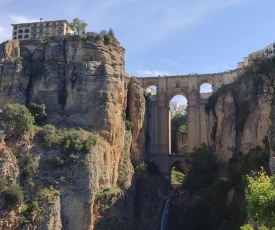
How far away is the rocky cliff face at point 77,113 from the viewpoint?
34750mm

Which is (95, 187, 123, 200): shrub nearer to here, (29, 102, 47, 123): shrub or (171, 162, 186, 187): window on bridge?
(29, 102, 47, 123): shrub

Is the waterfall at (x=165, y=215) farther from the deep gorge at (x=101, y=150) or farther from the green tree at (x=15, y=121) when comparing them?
the green tree at (x=15, y=121)

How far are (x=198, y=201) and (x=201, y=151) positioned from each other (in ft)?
20.2

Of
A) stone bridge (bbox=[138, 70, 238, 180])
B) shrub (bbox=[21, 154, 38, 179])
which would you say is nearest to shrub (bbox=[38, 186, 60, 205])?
shrub (bbox=[21, 154, 38, 179])

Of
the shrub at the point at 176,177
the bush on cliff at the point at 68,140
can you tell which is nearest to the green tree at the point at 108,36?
the bush on cliff at the point at 68,140

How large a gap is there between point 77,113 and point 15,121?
5.84 metres

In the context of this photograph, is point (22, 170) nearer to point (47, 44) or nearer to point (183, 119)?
point (47, 44)

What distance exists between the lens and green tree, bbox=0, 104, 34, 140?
3631 centimetres

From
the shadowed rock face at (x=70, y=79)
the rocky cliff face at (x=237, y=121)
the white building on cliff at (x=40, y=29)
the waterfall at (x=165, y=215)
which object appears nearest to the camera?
the shadowed rock face at (x=70, y=79)

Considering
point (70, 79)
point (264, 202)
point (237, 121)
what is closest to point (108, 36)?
point (70, 79)

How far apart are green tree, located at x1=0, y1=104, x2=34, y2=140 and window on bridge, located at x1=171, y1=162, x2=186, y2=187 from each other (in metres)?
23.3

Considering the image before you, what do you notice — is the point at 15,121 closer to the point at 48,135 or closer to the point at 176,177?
the point at 48,135

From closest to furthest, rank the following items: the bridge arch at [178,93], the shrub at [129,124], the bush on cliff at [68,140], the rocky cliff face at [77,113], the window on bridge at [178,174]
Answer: the rocky cliff face at [77,113]
the bush on cliff at [68,140]
the shrub at [129,124]
the window on bridge at [178,174]
the bridge arch at [178,93]

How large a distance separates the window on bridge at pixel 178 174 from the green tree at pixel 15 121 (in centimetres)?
2334
